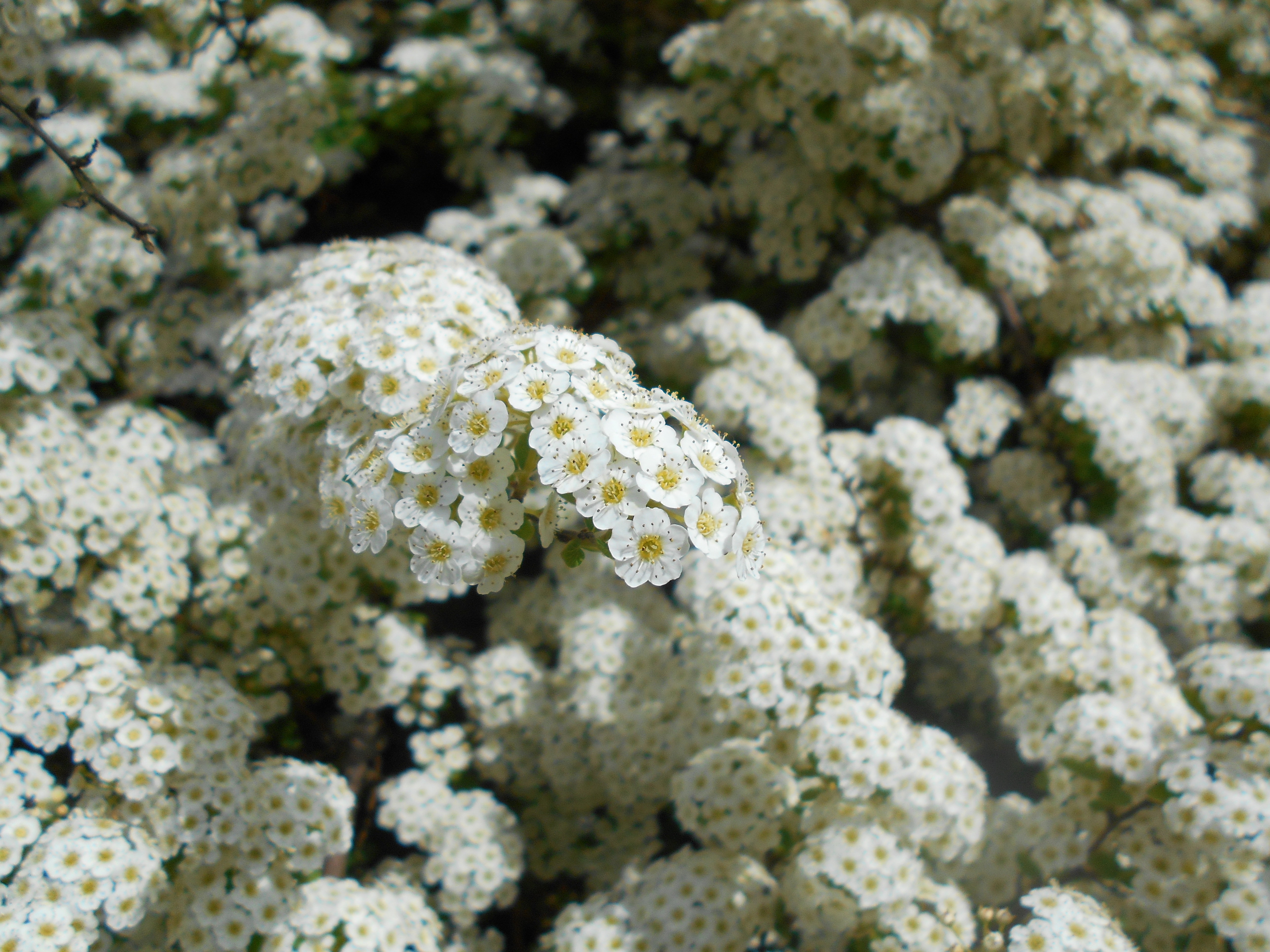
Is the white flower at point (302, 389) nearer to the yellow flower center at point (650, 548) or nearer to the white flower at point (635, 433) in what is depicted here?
the white flower at point (635, 433)

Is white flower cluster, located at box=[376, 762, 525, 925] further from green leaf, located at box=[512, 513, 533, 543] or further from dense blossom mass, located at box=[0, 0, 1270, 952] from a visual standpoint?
green leaf, located at box=[512, 513, 533, 543]

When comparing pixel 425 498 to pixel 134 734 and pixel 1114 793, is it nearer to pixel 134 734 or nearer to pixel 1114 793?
pixel 134 734

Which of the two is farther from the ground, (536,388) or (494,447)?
(536,388)

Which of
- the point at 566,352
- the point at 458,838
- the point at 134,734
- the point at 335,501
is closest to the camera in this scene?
the point at 566,352

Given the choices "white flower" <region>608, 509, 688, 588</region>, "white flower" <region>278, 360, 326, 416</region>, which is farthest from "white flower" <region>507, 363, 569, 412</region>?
"white flower" <region>278, 360, 326, 416</region>

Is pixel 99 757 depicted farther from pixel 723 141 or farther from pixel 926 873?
pixel 723 141

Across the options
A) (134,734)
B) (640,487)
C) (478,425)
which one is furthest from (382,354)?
(134,734)

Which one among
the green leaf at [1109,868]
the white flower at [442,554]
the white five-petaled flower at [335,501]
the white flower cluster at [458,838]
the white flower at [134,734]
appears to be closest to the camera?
the white flower at [442,554]

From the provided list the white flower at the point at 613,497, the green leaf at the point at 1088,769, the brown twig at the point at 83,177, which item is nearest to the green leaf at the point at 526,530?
the white flower at the point at 613,497
